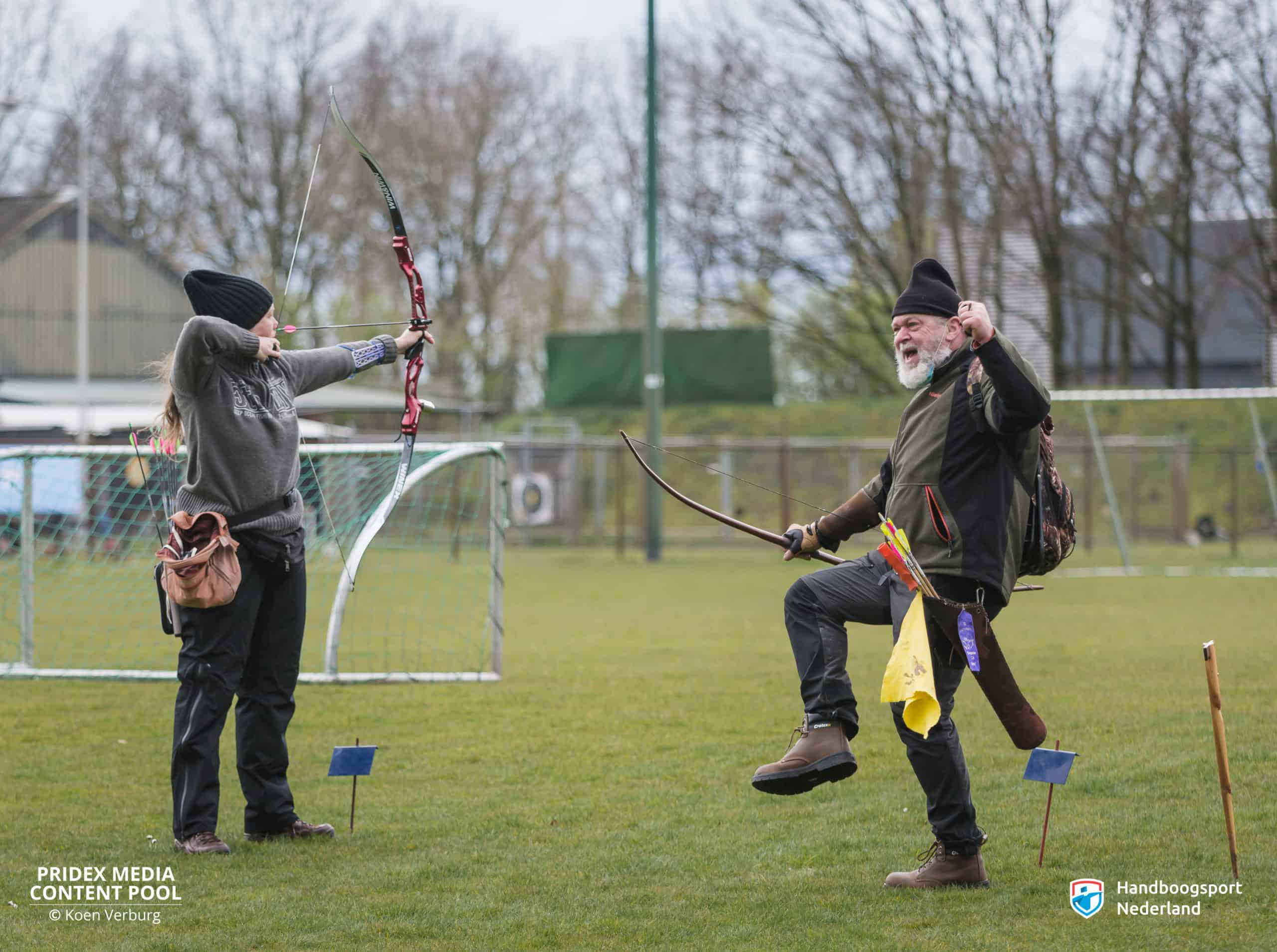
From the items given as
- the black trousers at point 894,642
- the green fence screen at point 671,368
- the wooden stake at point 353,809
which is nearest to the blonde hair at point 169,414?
the wooden stake at point 353,809

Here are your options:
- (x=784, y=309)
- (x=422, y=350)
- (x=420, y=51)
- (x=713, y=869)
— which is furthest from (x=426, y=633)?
(x=420, y=51)

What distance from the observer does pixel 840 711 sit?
181 inches

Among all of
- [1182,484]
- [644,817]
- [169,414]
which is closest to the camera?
[169,414]

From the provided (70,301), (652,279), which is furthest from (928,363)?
(70,301)

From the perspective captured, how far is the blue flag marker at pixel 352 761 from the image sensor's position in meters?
5.07

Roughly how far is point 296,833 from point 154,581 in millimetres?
2990

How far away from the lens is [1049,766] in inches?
181

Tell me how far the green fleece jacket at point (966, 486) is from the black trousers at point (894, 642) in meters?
0.09

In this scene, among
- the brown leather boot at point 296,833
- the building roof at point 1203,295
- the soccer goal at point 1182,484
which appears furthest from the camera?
the building roof at point 1203,295

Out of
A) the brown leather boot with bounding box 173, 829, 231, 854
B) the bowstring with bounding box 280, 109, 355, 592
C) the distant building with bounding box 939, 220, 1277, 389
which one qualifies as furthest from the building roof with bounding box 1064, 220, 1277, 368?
the brown leather boot with bounding box 173, 829, 231, 854

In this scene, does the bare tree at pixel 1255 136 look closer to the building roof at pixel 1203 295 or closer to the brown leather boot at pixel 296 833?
the building roof at pixel 1203 295

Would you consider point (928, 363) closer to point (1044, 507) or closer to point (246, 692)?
point (1044, 507)

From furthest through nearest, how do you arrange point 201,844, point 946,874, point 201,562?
1. point 201,844
2. point 201,562
3. point 946,874

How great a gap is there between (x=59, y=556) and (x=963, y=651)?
11.2 metres
